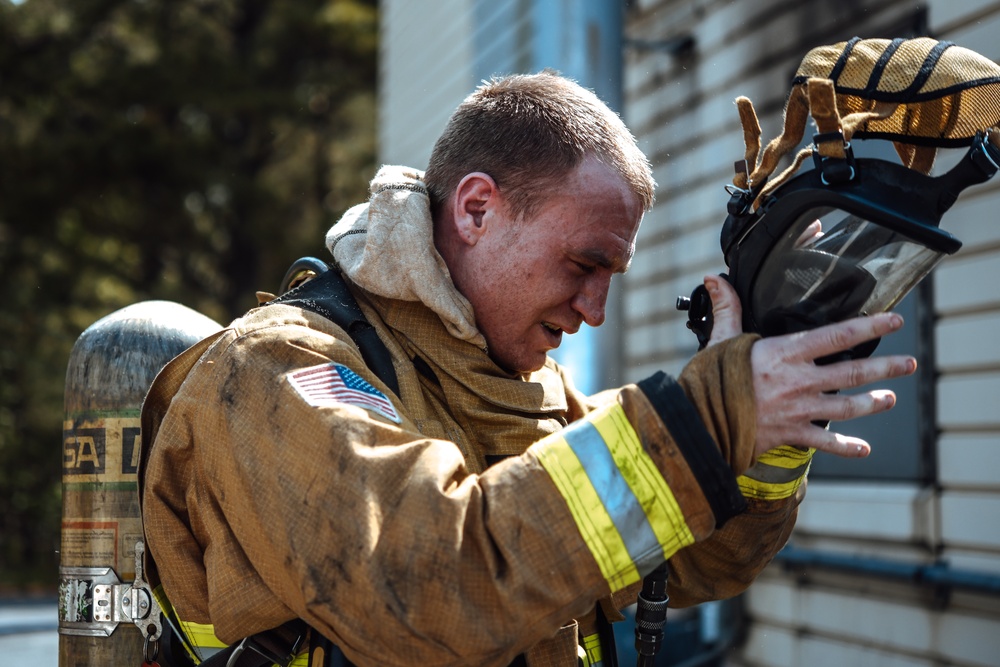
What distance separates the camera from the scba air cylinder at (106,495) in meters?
2.27

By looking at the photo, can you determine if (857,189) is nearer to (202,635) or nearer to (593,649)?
(593,649)

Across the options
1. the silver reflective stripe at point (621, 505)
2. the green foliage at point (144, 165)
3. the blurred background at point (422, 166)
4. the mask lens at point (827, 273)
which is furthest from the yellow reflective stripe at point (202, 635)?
the green foliage at point (144, 165)

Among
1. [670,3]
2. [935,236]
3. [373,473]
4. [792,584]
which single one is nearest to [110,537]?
[373,473]

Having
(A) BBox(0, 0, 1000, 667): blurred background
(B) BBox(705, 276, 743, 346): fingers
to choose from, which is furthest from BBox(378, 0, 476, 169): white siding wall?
(B) BBox(705, 276, 743, 346): fingers

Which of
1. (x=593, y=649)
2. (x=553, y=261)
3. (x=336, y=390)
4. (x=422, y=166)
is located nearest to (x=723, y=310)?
(x=553, y=261)

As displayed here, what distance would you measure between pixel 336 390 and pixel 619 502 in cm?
50

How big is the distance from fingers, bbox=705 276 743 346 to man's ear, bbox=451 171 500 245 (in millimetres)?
492

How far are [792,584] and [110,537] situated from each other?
146 inches

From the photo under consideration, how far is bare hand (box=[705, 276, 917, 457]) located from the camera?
1.58 meters

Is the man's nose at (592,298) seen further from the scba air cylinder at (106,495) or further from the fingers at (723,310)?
the scba air cylinder at (106,495)

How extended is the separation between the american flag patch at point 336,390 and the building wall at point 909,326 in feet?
9.66

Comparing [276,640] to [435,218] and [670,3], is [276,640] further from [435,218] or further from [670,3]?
[670,3]

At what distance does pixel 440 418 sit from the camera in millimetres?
2008

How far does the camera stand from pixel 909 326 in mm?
4383
